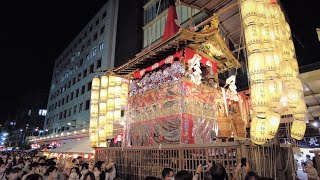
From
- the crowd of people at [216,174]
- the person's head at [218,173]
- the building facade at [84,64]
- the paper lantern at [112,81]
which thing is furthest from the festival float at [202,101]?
the building facade at [84,64]

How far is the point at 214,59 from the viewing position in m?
12.0

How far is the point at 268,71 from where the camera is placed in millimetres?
6152

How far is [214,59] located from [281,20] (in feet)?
14.5

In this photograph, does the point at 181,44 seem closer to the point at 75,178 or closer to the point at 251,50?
the point at 251,50

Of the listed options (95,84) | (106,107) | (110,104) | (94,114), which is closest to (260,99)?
(110,104)

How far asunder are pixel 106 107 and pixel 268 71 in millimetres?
10625

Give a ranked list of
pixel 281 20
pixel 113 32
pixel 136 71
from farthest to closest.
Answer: pixel 113 32 < pixel 136 71 < pixel 281 20

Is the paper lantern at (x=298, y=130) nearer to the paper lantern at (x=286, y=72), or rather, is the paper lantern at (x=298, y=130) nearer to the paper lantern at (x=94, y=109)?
the paper lantern at (x=286, y=72)

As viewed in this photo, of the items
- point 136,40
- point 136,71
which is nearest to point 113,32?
point 136,40

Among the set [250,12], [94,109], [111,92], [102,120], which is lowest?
[102,120]

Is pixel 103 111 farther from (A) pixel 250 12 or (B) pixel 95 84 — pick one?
(A) pixel 250 12

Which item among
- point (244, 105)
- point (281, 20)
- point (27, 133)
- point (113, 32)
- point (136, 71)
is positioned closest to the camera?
point (281, 20)

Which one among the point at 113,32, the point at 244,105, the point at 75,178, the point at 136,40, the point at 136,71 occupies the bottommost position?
the point at 75,178

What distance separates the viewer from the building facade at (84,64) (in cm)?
2678
